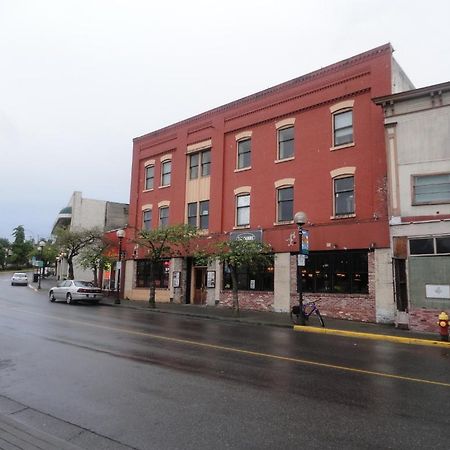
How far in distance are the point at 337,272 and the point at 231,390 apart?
14.7 metres

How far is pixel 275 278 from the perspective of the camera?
22812 millimetres

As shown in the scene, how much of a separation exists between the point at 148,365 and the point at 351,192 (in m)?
14.9

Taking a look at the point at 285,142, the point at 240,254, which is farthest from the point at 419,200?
the point at 285,142

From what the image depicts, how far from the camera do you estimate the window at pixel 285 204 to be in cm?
2327

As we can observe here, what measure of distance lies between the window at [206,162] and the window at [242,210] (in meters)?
3.43

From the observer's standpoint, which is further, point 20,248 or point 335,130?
point 20,248

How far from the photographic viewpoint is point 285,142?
24.3 m

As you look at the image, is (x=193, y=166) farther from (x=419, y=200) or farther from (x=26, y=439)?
(x=26, y=439)

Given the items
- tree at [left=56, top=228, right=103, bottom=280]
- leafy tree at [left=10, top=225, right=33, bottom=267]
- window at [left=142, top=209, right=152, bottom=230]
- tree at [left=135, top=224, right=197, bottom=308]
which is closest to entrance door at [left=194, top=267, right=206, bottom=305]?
tree at [left=135, top=224, right=197, bottom=308]

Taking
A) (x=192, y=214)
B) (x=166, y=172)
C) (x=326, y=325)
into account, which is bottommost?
(x=326, y=325)

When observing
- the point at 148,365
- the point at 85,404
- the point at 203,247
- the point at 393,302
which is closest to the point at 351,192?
the point at 393,302

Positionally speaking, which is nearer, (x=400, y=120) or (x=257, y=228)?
(x=400, y=120)

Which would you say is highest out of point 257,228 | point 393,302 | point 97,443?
point 257,228

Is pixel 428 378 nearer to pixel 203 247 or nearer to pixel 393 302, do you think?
pixel 393 302
